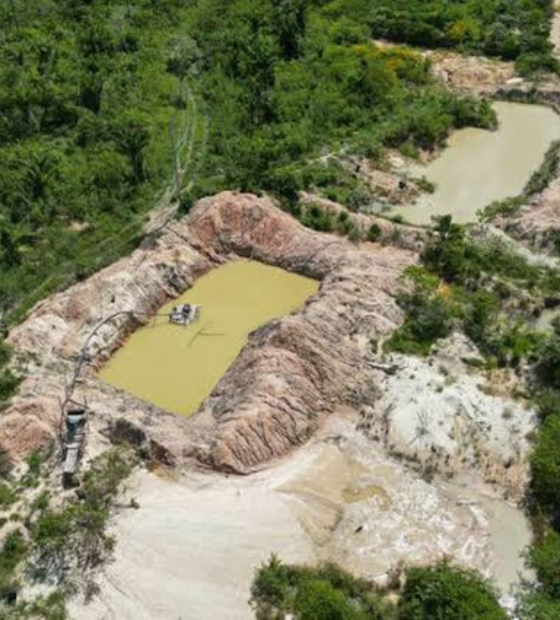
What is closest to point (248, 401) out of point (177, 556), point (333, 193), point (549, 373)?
point (177, 556)

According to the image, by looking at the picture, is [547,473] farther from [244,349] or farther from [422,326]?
[244,349]

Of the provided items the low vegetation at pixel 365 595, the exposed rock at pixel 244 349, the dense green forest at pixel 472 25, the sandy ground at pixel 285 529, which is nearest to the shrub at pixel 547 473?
the sandy ground at pixel 285 529

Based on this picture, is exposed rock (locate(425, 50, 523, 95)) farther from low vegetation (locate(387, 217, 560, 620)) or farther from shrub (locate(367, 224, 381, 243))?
shrub (locate(367, 224, 381, 243))

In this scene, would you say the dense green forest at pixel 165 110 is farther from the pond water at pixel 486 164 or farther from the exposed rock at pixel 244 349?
the exposed rock at pixel 244 349

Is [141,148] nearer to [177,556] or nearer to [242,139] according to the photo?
[242,139]

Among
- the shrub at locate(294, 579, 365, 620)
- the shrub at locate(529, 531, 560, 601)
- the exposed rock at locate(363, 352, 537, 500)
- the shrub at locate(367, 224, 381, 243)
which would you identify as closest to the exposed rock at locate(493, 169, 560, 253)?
the shrub at locate(367, 224, 381, 243)

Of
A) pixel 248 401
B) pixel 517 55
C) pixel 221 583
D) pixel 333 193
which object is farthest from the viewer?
pixel 517 55

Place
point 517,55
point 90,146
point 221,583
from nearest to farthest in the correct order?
point 221,583 → point 90,146 → point 517,55
